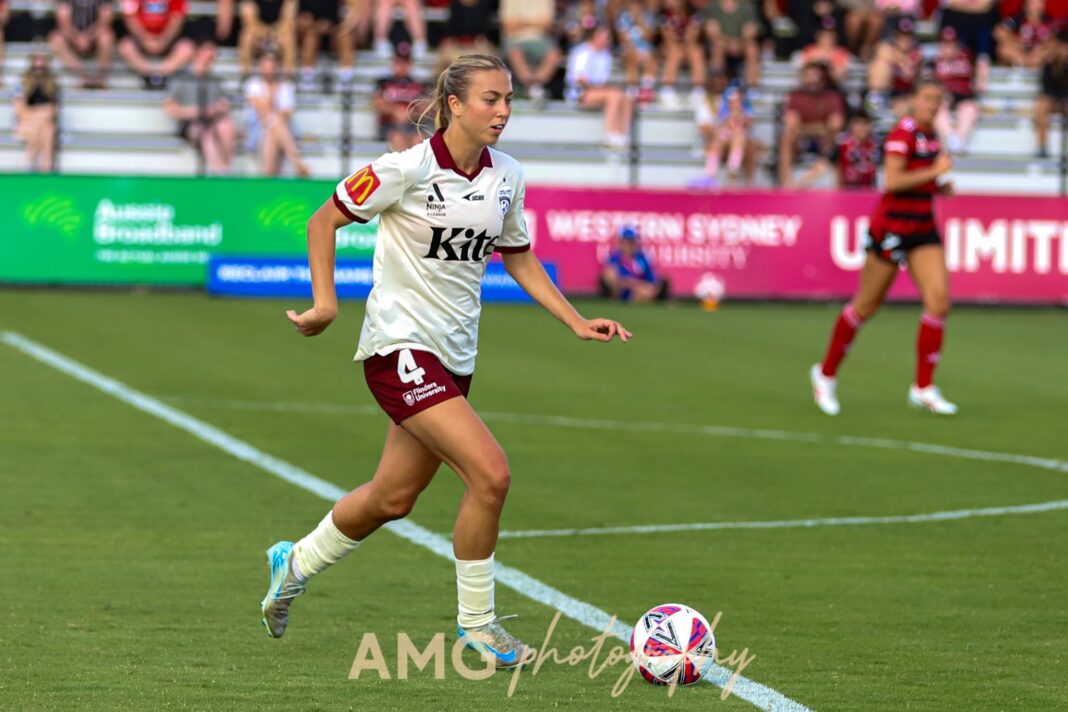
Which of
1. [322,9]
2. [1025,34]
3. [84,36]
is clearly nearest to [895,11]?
[1025,34]

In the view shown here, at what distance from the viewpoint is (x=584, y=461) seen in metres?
12.0

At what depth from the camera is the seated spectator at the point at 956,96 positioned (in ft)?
98.4

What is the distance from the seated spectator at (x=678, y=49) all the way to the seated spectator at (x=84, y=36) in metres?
8.22

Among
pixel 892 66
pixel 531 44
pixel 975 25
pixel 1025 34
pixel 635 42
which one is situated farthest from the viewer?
pixel 1025 34

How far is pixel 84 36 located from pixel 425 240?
24.2 meters

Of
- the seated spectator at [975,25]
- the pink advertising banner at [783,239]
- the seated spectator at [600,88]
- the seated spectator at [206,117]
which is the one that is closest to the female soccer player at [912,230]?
the pink advertising banner at [783,239]

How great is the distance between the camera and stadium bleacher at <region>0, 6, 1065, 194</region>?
2894cm

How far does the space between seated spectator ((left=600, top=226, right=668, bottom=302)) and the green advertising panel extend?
3055 mm

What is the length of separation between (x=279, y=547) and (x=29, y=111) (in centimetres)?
2242

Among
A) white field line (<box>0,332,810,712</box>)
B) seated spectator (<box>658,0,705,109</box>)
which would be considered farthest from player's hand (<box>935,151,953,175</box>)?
seated spectator (<box>658,0,705,109</box>)

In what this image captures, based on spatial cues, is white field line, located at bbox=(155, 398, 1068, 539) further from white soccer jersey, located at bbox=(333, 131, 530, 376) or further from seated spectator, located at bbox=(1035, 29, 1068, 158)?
seated spectator, located at bbox=(1035, 29, 1068, 158)

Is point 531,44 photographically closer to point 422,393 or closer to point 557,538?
point 557,538

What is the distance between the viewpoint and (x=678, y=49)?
30.0 meters

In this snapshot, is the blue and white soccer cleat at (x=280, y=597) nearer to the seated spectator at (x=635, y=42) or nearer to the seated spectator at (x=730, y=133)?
the seated spectator at (x=730, y=133)
